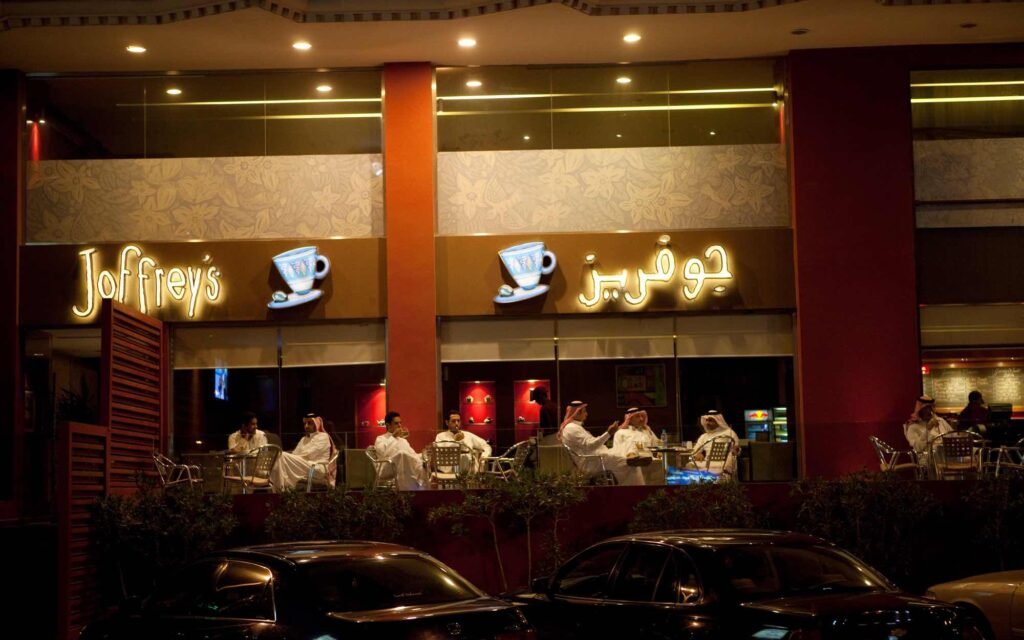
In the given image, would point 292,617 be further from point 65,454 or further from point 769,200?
point 769,200

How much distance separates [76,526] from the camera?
13898 millimetres

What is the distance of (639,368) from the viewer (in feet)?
65.3

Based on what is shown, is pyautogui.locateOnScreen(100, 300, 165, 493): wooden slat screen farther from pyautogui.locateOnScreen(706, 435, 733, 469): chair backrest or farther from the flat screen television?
pyautogui.locateOnScreen(706, 435, 733, 469): chair backrest

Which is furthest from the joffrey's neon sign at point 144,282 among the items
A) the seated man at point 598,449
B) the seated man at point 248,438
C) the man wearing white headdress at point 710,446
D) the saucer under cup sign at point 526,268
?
the man wearing white headdress at point 710,446

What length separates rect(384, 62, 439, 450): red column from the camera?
63.7 feet

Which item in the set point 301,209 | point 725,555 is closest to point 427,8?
point 301,209

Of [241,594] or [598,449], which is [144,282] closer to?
[598,449]


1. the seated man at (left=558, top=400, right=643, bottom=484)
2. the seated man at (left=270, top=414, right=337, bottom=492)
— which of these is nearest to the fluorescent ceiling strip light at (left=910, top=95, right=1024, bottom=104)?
the seated man at (left=558, top=400, right=643, bottom=484)

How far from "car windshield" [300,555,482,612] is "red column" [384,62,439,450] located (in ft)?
36.0

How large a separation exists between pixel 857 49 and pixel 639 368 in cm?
641

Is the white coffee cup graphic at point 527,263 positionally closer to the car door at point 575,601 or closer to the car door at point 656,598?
the car door at point 575,601

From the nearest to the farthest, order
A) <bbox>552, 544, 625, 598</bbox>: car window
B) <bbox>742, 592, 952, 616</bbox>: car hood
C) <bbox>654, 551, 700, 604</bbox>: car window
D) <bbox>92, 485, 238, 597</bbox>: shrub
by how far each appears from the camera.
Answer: <bbox>742, 592, 952, 616</bbox>: car hood → <bbox>654, 551, 700, 604</bbox>: car window → <bbox>552, 544, 625, 598</bbox>: car window → <bbox>92, 485, 238, 597</bbox>: shrub

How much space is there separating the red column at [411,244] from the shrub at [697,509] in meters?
5.44

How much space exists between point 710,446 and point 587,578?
22.5 feet
